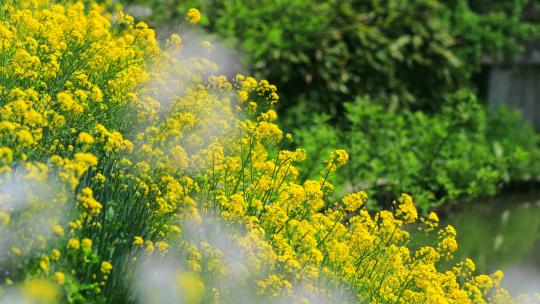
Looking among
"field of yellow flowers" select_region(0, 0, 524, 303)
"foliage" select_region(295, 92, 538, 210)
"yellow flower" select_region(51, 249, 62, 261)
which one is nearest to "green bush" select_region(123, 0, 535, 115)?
"foliage" select_region(295, 92, 538, 210)

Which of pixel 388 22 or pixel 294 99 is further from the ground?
pixel 388 22

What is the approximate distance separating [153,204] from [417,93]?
634 cm

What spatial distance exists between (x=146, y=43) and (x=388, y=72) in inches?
187

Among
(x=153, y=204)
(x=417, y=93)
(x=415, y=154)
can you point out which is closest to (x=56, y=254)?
(x=153, y=204)

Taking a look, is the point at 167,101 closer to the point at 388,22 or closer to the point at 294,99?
the point at 294,99

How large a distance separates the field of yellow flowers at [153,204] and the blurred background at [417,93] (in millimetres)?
1656

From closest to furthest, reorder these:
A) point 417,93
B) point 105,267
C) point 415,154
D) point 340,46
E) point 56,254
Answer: point 56,254, point 105,267, point 415,154, point 340,46, point 417,93

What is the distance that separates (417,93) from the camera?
984 cm

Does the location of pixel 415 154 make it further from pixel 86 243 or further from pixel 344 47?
pixel 86 243

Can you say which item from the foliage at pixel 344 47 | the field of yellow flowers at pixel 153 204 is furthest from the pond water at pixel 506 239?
the field of yellow flowers at pixel 153 204

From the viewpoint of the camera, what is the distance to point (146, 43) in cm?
509

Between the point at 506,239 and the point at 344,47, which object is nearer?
Result: the point at 506,239

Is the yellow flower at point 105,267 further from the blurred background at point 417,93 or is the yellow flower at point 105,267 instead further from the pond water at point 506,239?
the pond water at point 506,239

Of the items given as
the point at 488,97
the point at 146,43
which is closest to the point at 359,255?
the point at 146,43
